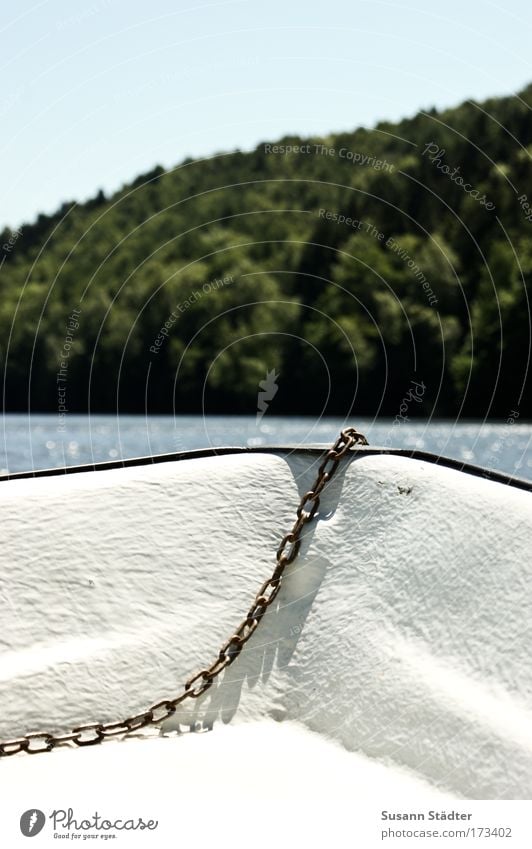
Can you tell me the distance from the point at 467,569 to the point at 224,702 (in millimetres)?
886

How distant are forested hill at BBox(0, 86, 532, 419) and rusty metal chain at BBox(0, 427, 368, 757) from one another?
90.4ft

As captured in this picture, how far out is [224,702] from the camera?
344 centimetres

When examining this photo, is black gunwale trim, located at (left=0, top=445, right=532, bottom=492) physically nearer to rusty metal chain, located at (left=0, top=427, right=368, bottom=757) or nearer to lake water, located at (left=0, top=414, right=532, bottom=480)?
rusty metal chain, located at (left=0, top=427, right=368, bottom=757)

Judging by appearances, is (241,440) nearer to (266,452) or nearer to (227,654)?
(266,452)

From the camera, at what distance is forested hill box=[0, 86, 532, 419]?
123ft

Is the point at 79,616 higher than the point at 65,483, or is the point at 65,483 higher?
the point at 65,483

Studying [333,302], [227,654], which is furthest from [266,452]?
[333,302]

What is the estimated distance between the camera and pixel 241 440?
1117 inches

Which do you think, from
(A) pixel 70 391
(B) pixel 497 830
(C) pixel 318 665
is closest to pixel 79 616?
(C) pixel 318 665

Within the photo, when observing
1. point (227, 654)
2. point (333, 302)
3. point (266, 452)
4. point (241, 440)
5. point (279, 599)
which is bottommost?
point (241, 440)

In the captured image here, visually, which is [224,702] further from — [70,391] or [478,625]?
[70,391]

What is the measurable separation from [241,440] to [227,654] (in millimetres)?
24921

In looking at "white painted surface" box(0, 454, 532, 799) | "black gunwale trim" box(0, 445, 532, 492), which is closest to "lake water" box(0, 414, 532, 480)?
"black gunwale trim" box(0, 445, 532, 492)

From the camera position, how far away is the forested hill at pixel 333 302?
37.4 m
